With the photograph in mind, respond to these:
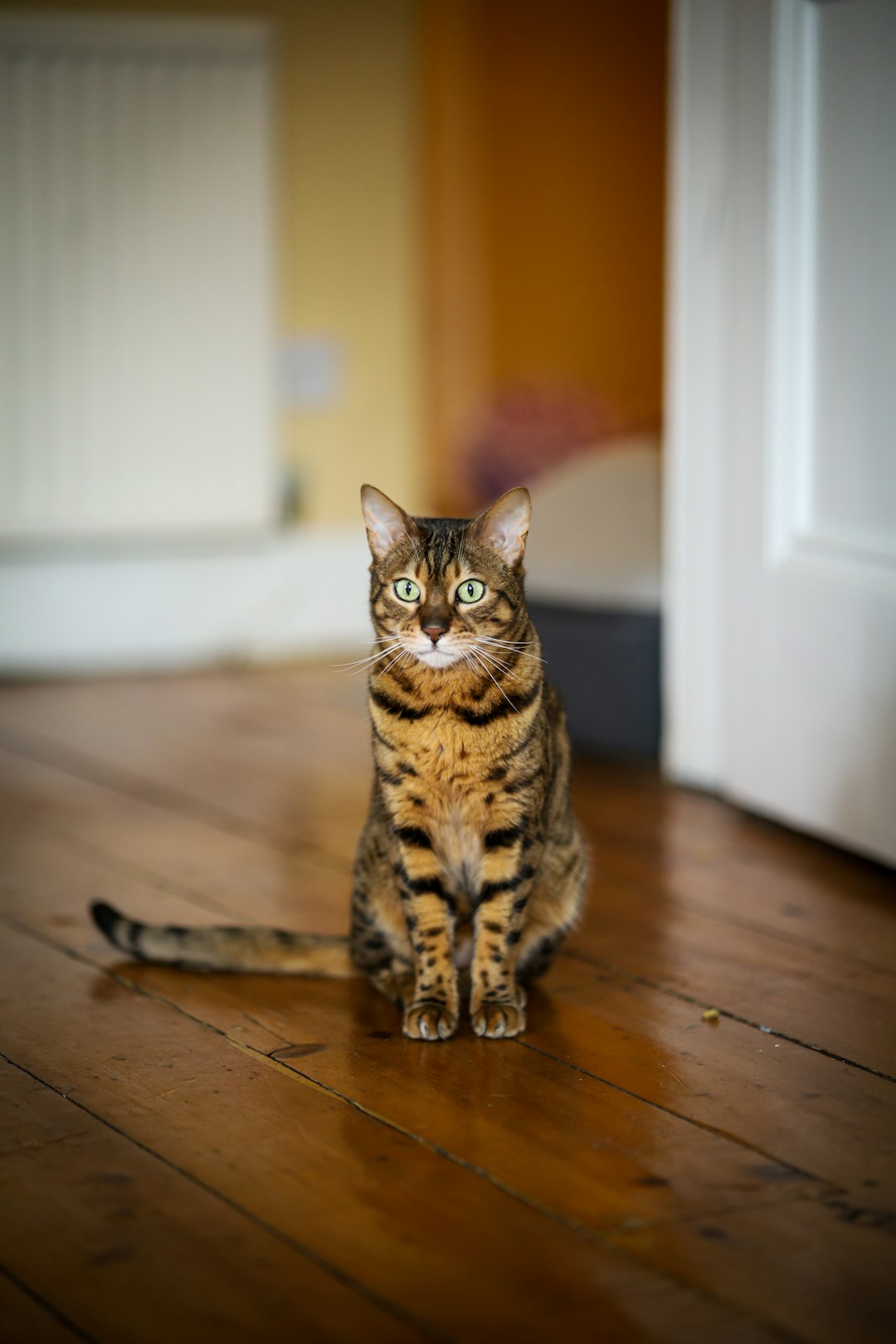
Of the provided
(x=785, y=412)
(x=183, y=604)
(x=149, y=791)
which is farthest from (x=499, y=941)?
(x=183, y=604)

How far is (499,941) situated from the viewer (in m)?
1.86

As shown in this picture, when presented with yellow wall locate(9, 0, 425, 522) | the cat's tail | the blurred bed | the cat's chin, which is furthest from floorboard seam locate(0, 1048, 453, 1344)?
yellow wall locate(9, 0, 425, 522)

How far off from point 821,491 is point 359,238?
1955mm

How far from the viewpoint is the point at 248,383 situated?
13.3 ft

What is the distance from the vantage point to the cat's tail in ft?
6.69

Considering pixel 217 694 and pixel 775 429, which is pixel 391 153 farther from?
pixel 775 429

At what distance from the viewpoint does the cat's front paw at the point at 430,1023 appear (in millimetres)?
1829

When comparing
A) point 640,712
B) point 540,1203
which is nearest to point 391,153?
point 640,712

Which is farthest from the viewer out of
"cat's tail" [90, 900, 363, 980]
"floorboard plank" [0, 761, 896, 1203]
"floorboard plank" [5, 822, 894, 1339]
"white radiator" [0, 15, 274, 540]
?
"white radiator" [0, 15, 274, 540]

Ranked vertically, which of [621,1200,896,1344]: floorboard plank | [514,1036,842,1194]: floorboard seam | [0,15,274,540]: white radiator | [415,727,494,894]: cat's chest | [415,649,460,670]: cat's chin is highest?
[0,15,274,540]: white radiator

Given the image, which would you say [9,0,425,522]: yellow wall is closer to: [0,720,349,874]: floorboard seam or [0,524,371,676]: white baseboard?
[0,524,371,676]: white baseboard

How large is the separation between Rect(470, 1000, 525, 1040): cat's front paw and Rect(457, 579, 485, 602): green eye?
455 mm

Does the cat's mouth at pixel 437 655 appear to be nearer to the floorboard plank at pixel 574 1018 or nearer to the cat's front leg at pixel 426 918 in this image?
the cat's front leg at pixel 426 918

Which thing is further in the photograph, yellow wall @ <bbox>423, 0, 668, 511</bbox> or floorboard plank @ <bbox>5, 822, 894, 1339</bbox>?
yellow wall @ <bbox>423, 0, 668, 511</bbox>
